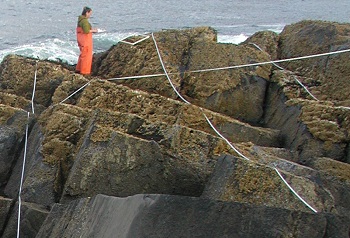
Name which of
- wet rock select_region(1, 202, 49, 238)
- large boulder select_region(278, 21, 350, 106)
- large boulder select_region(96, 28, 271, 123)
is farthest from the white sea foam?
wet rock select_region(1, 202, 49, 238)

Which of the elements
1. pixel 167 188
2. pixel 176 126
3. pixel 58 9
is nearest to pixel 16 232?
pixel 167 188

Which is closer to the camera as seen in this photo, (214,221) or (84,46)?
(214,221)

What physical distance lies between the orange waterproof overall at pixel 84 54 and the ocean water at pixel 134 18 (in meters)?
10.5

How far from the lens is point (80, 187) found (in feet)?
23.7

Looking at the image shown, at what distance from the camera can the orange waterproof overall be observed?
11.5m

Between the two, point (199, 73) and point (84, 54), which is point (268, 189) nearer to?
point (199, 73)

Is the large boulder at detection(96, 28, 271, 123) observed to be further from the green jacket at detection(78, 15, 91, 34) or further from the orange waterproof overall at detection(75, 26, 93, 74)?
the green jacket at detection(78, 15, 91, 34)

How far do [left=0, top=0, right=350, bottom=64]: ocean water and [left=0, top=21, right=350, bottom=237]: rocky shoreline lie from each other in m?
12.9

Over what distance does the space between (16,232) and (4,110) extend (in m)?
2.56

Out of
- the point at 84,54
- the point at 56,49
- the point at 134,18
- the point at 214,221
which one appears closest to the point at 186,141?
the point at 214,221

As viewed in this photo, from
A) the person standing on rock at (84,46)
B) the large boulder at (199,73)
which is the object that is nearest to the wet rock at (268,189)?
the large boulder at (199,73)

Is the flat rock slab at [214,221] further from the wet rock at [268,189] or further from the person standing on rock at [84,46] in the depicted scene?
the person standing on rock at [84,46]

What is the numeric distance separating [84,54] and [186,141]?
531 cm

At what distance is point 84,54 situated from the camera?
11711mm
